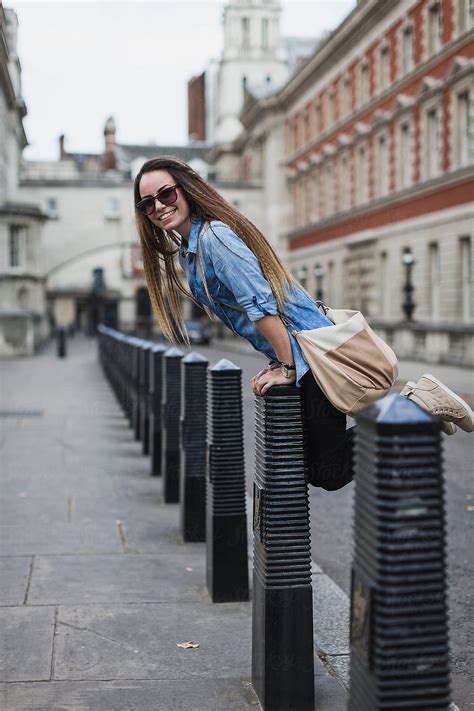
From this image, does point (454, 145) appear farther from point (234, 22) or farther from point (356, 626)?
A: point (234, 22)

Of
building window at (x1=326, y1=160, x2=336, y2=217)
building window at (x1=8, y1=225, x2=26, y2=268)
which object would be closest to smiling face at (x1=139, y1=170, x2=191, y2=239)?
building window at (x1=8, y1=225, x2=26, y2=268)

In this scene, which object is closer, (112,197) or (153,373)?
(153,373)

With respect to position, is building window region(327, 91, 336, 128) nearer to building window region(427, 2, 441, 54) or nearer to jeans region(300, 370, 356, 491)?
building window region(427, 2, 441, 54)

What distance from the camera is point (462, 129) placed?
92.6 ft

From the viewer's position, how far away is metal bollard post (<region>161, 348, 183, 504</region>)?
691 cm

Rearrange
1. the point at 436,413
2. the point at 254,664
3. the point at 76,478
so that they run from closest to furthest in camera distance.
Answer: the point at 436,413 → the point at 254,664 → the point at 76,478

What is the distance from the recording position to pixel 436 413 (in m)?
3.16

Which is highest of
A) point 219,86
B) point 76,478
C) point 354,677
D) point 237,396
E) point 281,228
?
point 219,86

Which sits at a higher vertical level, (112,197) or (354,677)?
(112,197)

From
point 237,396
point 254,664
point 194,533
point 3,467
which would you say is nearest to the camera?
point 254,664

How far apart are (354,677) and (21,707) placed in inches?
61.4

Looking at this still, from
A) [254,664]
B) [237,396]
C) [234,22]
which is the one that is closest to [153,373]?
[237,396]

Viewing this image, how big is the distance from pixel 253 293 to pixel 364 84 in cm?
3692

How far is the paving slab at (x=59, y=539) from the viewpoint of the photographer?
554 cm
